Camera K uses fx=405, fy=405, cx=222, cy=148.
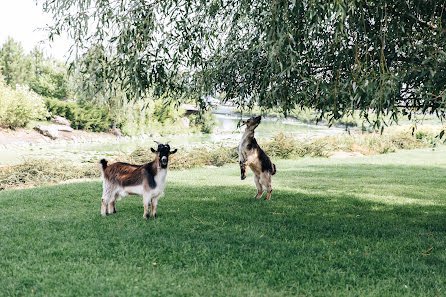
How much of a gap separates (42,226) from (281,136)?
15240 millimetres

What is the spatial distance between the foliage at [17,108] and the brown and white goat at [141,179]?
29.7m

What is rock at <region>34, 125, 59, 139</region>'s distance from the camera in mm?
34625

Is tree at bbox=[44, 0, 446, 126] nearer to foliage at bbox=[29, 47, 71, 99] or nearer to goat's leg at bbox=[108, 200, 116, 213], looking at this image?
goat's leg at bbox=[108, 200, 116, 213]

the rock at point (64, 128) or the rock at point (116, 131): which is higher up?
the rock at point (64, 128)

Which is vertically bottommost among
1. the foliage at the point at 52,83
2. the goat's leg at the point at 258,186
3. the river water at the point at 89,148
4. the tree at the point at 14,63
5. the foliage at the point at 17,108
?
the river water at the point at 89,148

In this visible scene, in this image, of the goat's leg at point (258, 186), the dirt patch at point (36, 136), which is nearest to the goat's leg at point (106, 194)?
Answer: the goat's leg at point (258, 186)

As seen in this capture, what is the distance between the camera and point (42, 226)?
6887 mm

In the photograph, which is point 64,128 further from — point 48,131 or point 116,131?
point 116,131

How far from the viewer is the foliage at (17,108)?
33031 millimetres

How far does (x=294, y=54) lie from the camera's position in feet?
16.9

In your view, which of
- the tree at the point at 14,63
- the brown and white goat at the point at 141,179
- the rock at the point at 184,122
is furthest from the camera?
the tree at the point at 14,63

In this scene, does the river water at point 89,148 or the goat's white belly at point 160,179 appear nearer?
the goat's white belly at point 160,179

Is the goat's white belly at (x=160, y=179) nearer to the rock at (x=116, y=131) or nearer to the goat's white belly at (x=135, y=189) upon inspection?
the goat's white belly at (x=135, y=189)

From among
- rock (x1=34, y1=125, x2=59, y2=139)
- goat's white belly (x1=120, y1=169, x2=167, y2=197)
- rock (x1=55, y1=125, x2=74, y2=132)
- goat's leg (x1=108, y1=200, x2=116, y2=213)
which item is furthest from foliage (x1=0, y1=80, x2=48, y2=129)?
goat's white belly (x1=120, y1=169, x2=167, y2=197)
